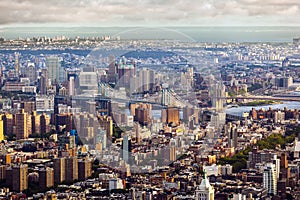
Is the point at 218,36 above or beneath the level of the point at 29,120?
above

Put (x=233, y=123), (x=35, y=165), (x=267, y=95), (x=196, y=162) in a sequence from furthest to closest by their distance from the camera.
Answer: (x=267, y=95), (x=233, y=123), (x=35, y=165), (x=196, y=162)

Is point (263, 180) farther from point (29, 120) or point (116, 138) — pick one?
point (29, 120)

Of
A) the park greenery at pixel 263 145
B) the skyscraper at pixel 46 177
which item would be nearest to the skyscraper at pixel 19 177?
the skyscraper at pixel 46 177

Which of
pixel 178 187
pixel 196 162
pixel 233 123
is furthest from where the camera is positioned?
pixel 233 123

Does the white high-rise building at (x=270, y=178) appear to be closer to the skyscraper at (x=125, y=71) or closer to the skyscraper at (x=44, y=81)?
the skyscraper at (x=125, y=71)

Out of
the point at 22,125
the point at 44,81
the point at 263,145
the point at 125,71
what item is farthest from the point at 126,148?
the point at 44,81

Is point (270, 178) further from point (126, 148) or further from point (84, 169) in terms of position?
point (84, 169)

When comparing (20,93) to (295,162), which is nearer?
(295,162)

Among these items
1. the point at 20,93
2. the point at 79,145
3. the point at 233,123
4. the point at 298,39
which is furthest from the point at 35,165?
the point at 298,39
